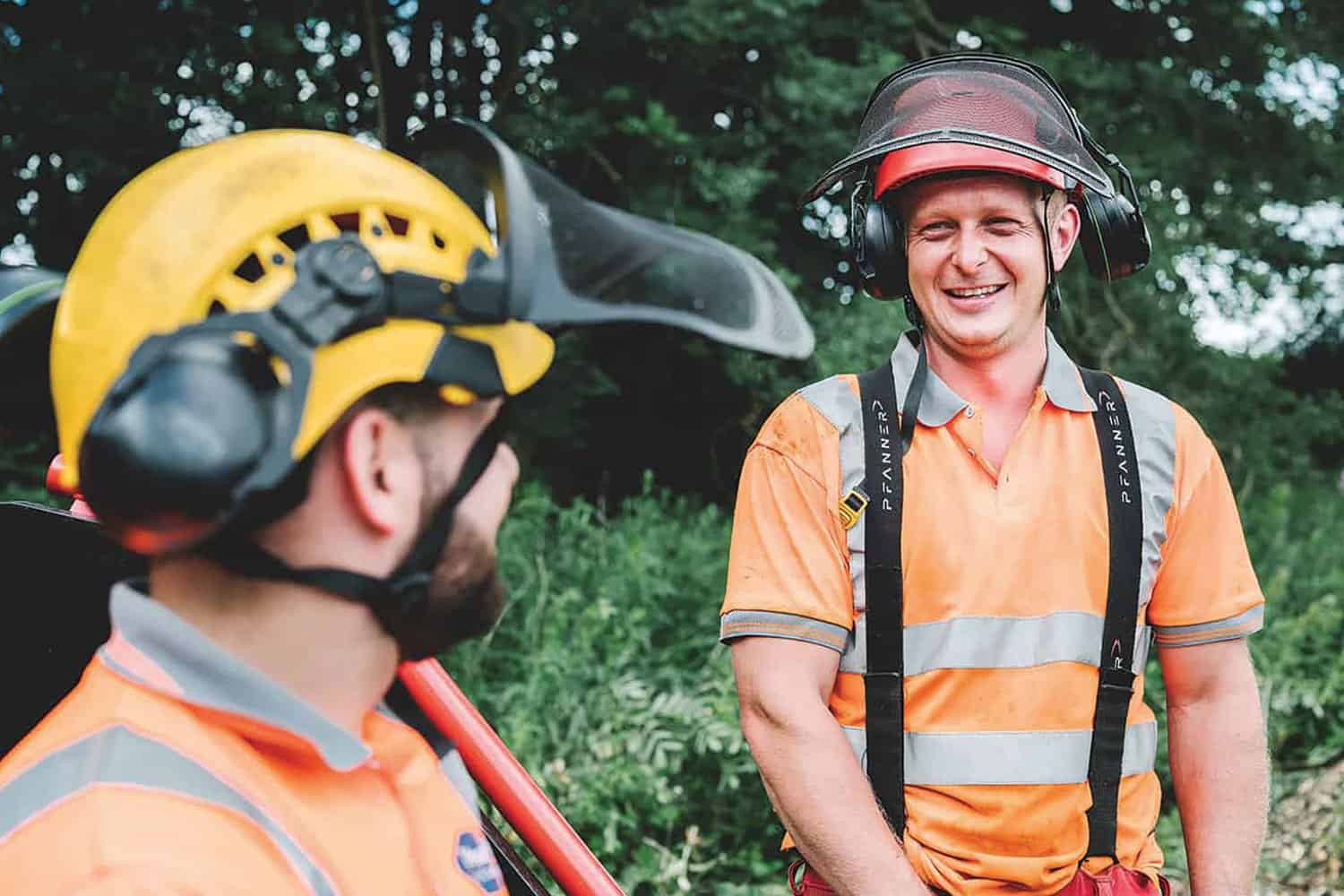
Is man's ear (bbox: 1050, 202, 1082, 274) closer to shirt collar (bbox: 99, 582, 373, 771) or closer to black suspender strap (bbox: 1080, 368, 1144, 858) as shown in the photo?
black suspender strap (bbox: 1080, 368, 1144, 858)

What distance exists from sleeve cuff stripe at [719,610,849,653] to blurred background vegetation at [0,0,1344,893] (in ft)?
7.07

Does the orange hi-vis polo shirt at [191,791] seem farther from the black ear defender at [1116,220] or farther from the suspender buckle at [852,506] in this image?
the black ear defender at [1116,220]

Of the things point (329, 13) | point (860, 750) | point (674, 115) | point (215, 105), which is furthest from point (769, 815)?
point (329, 13)

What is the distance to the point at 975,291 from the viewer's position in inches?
87.3

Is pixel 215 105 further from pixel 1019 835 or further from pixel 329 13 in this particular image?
pixel 1019 835

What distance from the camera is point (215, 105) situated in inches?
226

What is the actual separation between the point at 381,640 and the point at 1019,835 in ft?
4.24

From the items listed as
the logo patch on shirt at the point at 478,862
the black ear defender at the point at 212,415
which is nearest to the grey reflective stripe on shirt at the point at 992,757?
the logo patch on shirt at the point at 478,862

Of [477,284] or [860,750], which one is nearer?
[477,284]

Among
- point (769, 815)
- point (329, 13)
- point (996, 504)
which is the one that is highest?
point (329, 13)

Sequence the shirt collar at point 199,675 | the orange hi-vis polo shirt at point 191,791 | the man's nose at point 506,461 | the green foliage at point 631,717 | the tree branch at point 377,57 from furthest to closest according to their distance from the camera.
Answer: the tree branch at point 377,57 → the green foliage at point 631,717 → the man's nose at point 506,461 → the shirt collar at point 199,675 → the orange hi-vis polo shirt at point 191,791

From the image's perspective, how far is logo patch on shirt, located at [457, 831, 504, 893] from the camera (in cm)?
120

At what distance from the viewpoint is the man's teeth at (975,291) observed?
7.26 ft

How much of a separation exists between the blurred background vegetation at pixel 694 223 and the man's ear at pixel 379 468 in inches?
123
